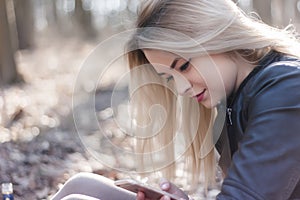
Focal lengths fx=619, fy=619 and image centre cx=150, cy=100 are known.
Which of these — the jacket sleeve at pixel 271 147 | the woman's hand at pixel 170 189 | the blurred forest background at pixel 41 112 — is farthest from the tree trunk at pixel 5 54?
the jacket sleeve at pixel 271 147

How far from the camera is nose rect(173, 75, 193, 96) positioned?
217 centimetres

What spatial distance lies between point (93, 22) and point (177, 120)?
20641 mm

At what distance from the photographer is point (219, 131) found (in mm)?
2383

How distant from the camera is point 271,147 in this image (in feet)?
6.12

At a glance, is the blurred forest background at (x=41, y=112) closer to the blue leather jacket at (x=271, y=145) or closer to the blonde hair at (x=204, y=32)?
the blonde hair at (x=204, y=32)

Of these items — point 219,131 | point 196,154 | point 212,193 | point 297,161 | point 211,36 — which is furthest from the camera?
point 212,193

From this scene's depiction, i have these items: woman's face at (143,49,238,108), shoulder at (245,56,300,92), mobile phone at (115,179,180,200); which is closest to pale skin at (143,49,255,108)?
woman's face at (143,49,238,108)

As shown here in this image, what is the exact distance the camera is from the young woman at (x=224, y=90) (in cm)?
187

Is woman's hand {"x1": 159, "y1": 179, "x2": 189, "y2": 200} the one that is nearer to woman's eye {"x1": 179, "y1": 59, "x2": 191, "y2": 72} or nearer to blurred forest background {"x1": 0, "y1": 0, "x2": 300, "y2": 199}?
woman's eye {"x1": 179, "y1": 59, "x2": 191, "y2": 72}

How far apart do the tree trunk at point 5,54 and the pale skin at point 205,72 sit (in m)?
7.73

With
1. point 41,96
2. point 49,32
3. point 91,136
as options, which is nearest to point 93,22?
point 49,32

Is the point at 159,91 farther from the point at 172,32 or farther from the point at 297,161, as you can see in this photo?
the point at 297,161

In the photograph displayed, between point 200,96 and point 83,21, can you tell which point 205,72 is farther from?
point 83,21

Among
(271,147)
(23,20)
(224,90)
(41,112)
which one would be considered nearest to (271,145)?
(271,147)
